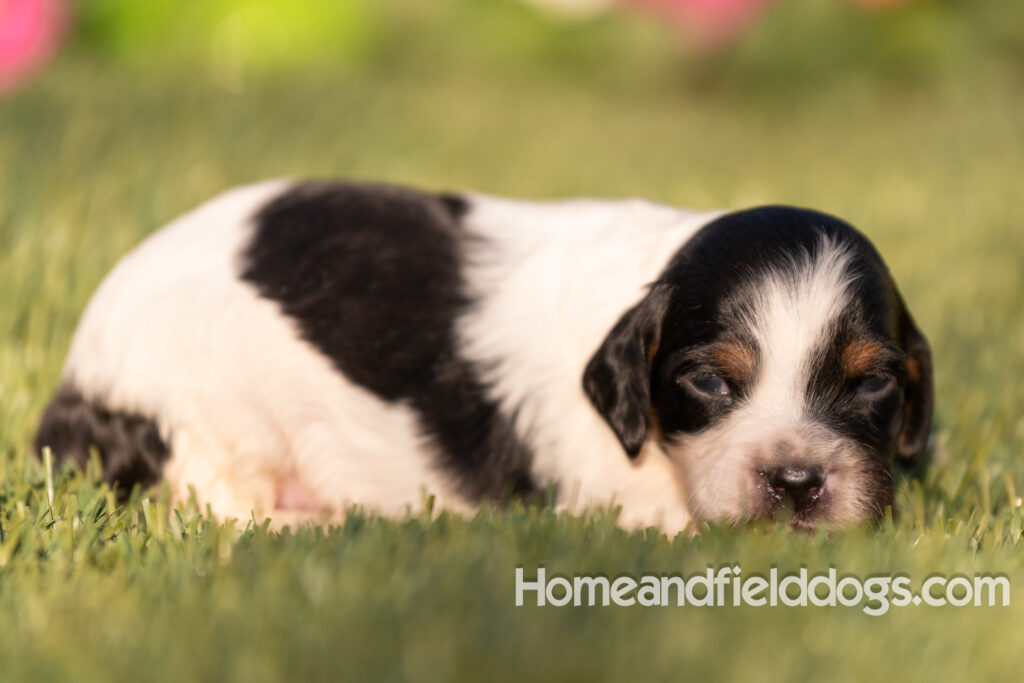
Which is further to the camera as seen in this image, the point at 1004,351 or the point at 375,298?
the point at 1004,351

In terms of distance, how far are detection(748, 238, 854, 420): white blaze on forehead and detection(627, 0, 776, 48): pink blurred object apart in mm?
9076

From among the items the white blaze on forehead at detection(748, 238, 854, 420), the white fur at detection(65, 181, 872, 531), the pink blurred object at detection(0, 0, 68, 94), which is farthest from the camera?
the pink blurred object at detection(0, 0, 68, 94)

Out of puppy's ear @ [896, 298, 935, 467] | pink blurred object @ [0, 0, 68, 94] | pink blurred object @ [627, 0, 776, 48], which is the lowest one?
puppy's ear @ [896, 298, 935, 467]

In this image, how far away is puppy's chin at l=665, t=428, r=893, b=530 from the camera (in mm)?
3373

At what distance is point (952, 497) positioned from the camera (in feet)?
14.3

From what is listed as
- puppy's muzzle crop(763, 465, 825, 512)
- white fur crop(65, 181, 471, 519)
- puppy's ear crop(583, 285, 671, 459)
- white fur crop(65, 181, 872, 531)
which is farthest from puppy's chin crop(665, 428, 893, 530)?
white fur crop(65, 181, 471, 519)

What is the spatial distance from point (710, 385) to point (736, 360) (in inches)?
5.3

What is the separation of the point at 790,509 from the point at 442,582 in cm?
108

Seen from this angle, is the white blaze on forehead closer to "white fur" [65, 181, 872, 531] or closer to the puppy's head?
the puppy's head

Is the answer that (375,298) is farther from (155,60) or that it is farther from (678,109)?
(678,109)

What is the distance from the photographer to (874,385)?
364 cm

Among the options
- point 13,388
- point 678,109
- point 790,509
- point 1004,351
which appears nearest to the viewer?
point 790,509

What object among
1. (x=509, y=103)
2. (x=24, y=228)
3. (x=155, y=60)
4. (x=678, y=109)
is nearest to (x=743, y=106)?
(x=678, y=109)

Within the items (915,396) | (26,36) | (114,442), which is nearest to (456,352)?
(114,442)
